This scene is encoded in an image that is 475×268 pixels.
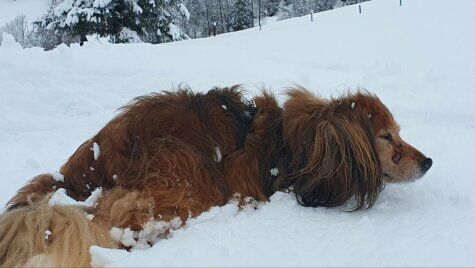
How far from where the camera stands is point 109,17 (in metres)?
17.8

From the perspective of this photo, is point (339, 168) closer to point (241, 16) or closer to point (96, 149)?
point (96, 149)

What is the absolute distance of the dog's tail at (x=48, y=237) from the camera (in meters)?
2.47

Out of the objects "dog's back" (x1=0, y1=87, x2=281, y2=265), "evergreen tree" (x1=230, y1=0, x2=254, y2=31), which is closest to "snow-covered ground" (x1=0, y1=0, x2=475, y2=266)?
"dog's back" (x1=0, y1=87, x2=281, y2=265)

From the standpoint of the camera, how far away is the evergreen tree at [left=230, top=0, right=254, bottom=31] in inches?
2122

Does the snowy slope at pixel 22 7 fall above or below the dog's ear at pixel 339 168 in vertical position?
above

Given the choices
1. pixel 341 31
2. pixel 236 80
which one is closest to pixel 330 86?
pixel 236 80

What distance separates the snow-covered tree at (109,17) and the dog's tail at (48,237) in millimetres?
15741

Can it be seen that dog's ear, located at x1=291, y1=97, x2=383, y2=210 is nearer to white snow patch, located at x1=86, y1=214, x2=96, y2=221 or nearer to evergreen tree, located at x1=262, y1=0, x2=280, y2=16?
white snow patch, located at x1=86, y1=214, x2=96, y2=221

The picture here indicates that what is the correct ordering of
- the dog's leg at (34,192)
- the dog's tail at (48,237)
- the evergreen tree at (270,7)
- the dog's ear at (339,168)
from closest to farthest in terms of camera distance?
1. the dog's tail at (48,237)
2. the dog's leg at (34,192)
3. the dog's ear at (339,168)
4. the evergreen tree at (270,7)

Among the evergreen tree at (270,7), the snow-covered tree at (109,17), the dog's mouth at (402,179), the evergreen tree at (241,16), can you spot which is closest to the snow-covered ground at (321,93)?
the dog's mouth at (402,179)

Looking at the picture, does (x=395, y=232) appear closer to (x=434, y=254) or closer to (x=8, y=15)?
(x=434, y=254)

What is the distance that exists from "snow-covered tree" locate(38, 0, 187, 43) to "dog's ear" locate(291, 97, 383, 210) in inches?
608

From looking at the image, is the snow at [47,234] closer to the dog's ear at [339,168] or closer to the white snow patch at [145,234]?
the white snow patch at [145,234]

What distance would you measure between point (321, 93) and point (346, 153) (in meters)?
3.31
